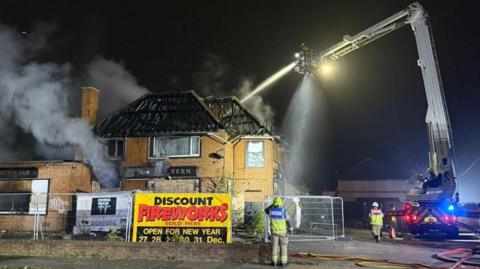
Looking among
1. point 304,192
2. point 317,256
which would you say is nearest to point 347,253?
point 317,256

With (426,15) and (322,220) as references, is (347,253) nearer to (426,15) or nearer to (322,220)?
(322,220)

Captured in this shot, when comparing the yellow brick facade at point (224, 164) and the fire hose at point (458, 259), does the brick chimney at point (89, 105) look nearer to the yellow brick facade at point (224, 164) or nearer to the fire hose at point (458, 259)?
the yellow brick facade at point (224, 164)

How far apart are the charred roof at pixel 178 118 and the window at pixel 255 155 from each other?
0.69 m

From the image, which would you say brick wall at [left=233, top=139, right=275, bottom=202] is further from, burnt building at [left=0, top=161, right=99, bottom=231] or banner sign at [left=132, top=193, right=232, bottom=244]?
banner sign at [left=132, top=193, right=232, bottom=244]

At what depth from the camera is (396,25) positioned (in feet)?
67.9

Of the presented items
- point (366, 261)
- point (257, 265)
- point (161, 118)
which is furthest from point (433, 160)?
point (161, 118)

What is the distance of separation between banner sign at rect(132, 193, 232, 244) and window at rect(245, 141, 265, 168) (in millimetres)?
13802

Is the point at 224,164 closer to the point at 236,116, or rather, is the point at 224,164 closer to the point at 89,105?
the point at 236,116

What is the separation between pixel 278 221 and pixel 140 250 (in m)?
3.78

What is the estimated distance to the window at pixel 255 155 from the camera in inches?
1027

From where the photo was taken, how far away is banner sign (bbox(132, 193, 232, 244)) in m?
12.1

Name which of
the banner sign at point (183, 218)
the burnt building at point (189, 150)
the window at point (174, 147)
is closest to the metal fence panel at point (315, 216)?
the banner sign at point (183, 218)

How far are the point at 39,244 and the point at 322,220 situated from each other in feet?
36.2

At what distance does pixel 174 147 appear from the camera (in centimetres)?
2572
